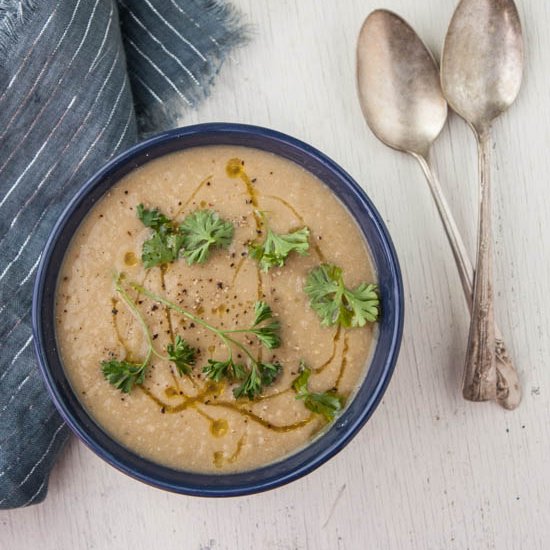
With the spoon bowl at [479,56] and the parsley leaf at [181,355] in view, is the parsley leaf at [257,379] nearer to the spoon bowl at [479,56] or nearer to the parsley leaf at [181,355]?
the parsley leaf at [181,355]

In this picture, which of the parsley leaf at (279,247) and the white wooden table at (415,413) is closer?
the parsley leaf at (279,247)

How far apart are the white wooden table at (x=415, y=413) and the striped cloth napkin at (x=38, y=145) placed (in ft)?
0.49

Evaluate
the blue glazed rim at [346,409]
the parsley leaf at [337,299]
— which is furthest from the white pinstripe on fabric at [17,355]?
the parsley leaf at [337,299]

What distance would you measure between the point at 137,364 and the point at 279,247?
444mm

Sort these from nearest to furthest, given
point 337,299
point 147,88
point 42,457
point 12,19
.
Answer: point 337,299
point 12,19
point 42,457
point 147,88

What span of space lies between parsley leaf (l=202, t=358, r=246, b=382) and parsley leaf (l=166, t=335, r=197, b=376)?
0.04m

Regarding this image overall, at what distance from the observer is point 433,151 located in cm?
206

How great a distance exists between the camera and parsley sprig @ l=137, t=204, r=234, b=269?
5.76 feet

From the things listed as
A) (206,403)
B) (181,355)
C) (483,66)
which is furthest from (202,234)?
(483,66)

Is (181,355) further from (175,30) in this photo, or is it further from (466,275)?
(175,30)

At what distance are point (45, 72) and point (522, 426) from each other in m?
1.58

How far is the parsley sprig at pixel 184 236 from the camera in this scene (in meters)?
1.76

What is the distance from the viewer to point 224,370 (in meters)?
1.76

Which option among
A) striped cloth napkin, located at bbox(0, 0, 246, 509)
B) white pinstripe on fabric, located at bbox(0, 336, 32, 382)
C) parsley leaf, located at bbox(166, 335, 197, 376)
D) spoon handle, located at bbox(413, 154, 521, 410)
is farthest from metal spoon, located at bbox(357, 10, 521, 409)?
white pinstripe on fabric, located at bbox(0, 336, 32, 382)
